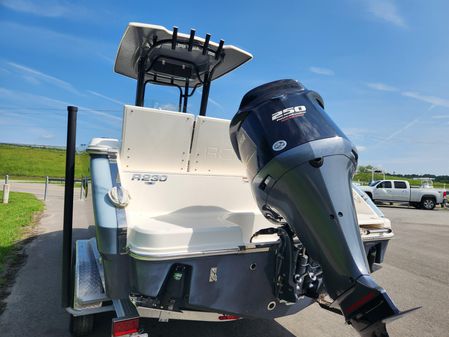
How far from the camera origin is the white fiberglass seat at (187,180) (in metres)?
2.61

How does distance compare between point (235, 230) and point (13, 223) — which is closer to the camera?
point (235, 230)

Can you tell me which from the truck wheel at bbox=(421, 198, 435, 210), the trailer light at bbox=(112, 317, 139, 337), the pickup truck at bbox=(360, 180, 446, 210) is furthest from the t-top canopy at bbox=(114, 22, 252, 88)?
the truck wheel at bbox=(421, 198, 435, 210)

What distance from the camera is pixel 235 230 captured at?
2.56 m

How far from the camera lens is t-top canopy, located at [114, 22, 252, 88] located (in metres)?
3.79

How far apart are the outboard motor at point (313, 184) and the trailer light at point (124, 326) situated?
1.17 m

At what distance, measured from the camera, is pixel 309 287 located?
260 centimetres

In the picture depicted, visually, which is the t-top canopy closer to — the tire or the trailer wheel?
the trailer wheel

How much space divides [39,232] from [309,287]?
7343 millimetres

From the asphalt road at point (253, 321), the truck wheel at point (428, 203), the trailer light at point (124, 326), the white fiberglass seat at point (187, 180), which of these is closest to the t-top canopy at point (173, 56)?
the white fiberglass seat at point (187, 180)

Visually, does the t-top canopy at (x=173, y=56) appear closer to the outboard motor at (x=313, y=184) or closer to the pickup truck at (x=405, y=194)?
the outboard motor at (x=313, y=184)

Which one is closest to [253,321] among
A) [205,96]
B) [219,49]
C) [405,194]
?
[205,96]

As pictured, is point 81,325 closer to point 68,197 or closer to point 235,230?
point 68,197

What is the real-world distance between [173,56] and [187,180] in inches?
67.6

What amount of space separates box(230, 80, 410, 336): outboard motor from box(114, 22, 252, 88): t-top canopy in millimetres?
1571
